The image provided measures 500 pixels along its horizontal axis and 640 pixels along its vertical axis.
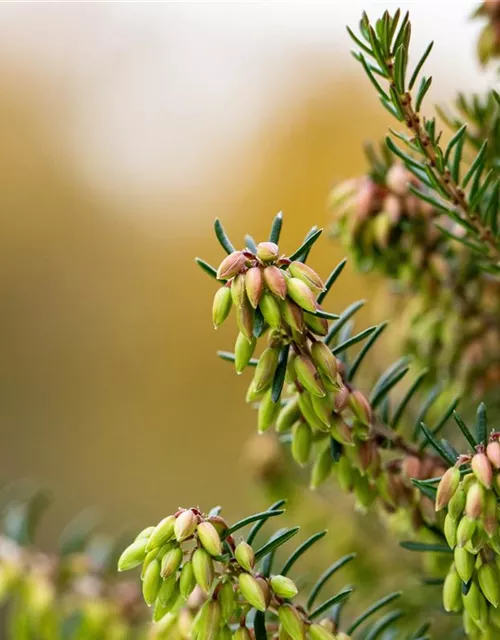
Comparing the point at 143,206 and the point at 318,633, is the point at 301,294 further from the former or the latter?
the point at 143,206

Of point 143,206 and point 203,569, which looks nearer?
point 203,569

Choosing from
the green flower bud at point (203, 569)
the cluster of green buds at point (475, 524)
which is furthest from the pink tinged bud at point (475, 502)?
the green flower bud at point (203, 569)

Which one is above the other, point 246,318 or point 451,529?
point 246,318

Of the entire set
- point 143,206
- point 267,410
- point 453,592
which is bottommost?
point 453,592

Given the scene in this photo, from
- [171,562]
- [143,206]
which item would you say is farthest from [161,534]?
[143,206]

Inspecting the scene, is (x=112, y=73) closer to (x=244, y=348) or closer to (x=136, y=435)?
(x=136, y=435)

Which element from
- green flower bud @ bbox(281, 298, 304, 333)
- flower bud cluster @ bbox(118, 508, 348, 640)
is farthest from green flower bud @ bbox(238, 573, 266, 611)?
green flower bud @ bbox(281, 298, 304, 333)

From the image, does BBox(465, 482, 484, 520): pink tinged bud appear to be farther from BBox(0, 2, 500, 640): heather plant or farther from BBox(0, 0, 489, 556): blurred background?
BBox(0, 0, 489, 556): blurred background

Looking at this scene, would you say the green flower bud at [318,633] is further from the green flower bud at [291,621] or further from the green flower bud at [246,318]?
the green flower bud at [246,318]

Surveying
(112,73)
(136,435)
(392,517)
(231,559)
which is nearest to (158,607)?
(231,559)
